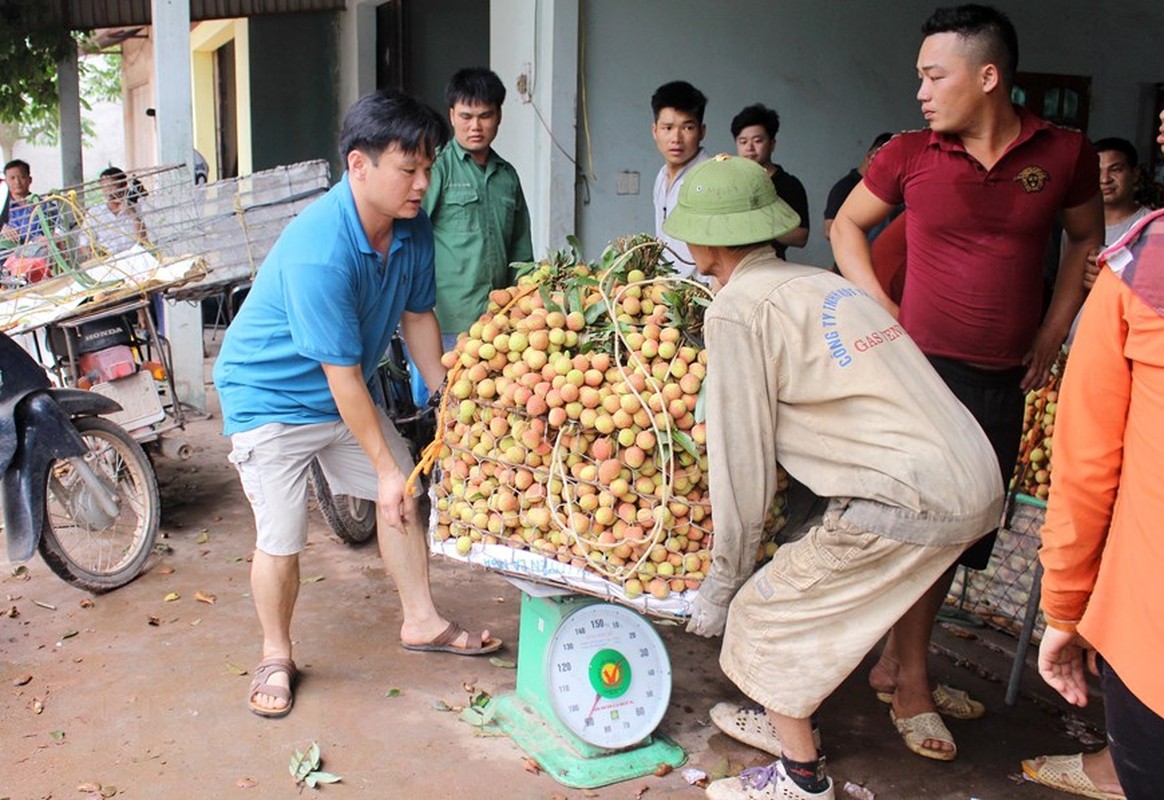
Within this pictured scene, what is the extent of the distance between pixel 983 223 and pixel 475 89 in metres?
2.07

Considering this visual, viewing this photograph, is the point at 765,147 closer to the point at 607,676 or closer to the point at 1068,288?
the point at 1068,288

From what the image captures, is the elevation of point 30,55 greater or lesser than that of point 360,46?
lesser

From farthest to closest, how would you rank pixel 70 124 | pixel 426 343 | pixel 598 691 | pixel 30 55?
pixel 70 124, pixel 30 55, pixel 426 343, pixel 598 691

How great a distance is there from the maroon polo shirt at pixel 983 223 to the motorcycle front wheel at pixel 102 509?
3189 mm

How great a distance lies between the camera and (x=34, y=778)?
2.96 metres

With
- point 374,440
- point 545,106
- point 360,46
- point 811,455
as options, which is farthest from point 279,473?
point 360,46

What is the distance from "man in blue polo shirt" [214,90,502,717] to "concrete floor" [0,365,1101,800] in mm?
196

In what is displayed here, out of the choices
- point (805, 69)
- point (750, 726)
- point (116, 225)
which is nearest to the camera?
point (750, 726)

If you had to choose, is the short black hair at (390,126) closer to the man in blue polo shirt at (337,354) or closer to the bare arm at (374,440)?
the man in blue polo shirt at (337,354)

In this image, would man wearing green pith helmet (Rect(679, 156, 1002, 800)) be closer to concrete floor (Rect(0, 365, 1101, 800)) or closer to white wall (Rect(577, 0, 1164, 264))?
concrete floor (Rect(0, 365, 1101, 800))

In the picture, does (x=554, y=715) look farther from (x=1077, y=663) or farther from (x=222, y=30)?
(x=222, y=30)

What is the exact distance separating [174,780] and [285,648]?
59 centimetres

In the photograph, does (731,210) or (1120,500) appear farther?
(731,210)

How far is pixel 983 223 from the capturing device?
3.06 m
